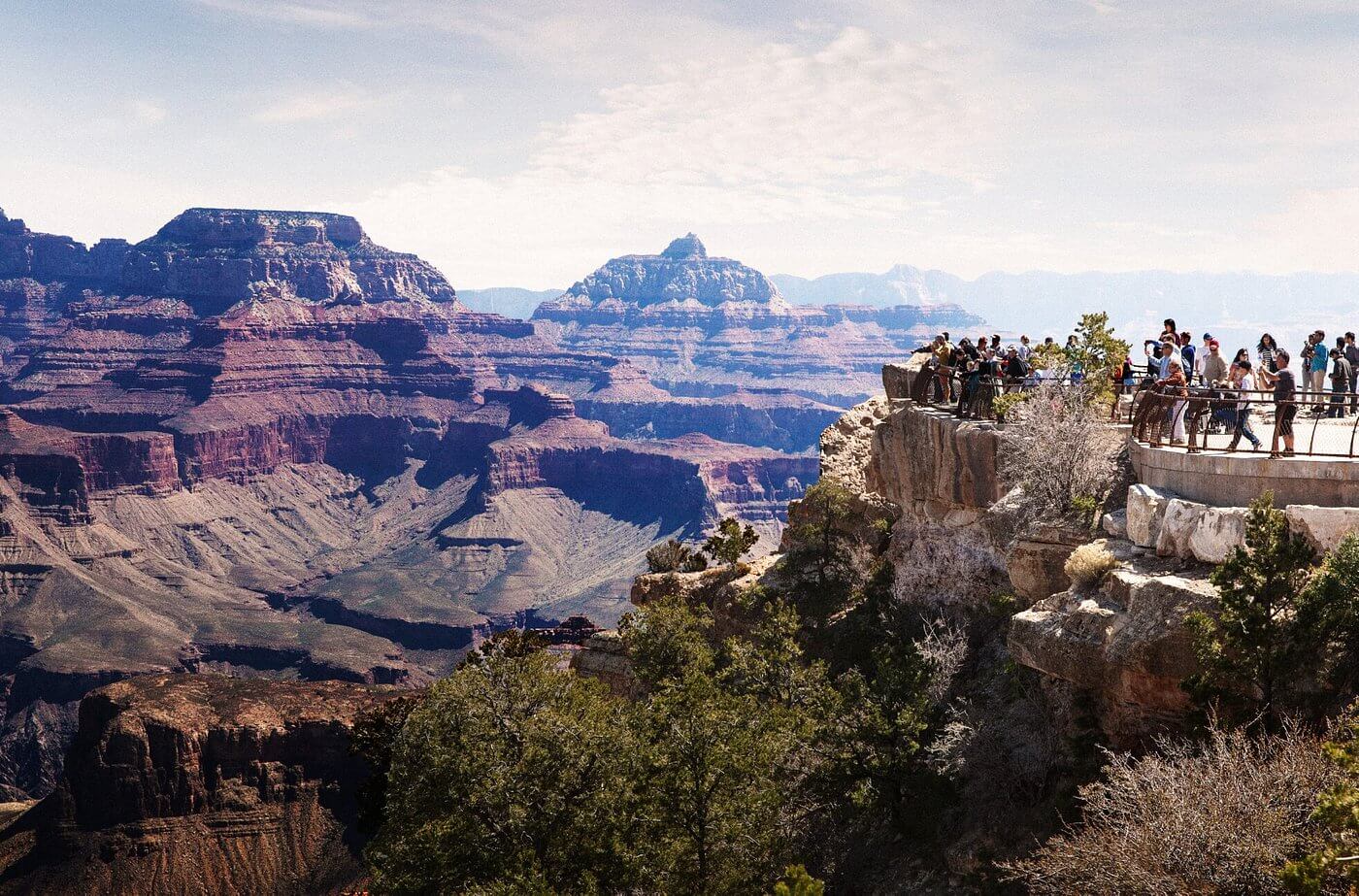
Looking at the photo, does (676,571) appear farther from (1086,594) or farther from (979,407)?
(1086,594)

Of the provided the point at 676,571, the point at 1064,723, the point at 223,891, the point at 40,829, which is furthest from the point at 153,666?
the point at 1064,723

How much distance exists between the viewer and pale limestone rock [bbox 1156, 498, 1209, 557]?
25.3 m

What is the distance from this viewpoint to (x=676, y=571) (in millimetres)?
53438

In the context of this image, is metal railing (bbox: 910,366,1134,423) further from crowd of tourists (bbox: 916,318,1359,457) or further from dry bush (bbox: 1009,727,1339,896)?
dry bush (bbox: 1009,727,1339,896)

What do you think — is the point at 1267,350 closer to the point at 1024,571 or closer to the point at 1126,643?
the point at 1024,571

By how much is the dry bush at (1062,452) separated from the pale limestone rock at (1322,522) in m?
6.72

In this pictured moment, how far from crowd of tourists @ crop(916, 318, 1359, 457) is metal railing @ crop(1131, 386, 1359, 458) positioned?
50 millimetres

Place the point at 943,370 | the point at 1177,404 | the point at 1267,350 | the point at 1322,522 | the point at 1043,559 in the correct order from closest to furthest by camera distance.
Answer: the point at 1322,522 < the point at 1177,404 < the point at 1043,559 < the point at 1267,350 < the point at 943,370

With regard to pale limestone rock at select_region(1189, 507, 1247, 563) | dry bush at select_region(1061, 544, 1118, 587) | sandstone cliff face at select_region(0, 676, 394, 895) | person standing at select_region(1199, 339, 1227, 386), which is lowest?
sandstone cliff face at select_region(0, 676, 394, 895)

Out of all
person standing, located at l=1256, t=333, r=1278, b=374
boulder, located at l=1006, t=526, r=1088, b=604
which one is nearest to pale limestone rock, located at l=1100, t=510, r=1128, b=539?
A: boulder, located at l=1006, t=526, r=1088, b=604

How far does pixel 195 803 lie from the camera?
88875mm

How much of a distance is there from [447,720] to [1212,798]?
66.2 feet

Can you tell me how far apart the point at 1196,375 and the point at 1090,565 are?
7.87 m

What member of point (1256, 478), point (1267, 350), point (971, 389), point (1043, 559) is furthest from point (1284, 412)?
point (971, 389)
